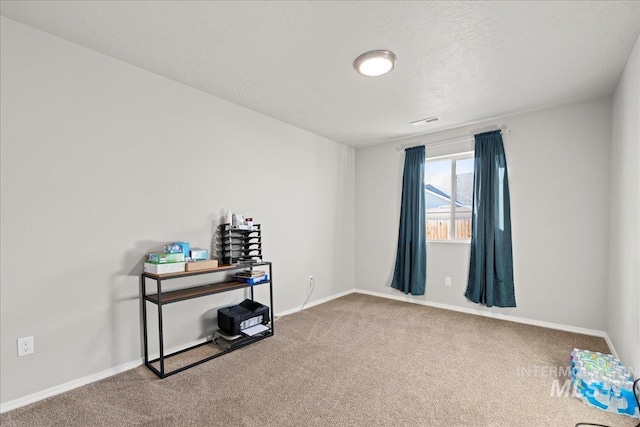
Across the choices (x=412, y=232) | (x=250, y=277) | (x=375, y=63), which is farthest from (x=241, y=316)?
(x=412, y=232)

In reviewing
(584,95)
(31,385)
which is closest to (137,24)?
(31,385)

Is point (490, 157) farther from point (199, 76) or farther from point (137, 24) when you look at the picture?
point (137, 24)

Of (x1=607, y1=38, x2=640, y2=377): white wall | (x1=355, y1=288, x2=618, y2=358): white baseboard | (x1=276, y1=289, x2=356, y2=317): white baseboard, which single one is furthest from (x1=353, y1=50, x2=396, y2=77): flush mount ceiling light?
(x1=355, y1=288, x2=618, y2=358): white baseboard

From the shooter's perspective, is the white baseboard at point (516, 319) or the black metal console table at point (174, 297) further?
the white baseboard at point (516, 319)

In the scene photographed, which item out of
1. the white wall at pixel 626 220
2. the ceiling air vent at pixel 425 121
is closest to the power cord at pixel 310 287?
the ceiling air vent at pixel 425 121

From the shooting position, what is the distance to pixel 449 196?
411 centimetres

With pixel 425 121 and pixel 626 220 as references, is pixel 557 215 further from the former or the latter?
pixel 425 121

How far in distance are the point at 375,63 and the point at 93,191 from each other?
2343 mm

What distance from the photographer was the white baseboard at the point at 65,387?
184 cm

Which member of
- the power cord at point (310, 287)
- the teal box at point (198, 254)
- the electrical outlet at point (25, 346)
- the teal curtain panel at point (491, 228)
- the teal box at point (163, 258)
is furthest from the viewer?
the power cord at point (310, 287)

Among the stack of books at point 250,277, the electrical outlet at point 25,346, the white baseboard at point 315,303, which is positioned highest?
the stack of books at point 250,277

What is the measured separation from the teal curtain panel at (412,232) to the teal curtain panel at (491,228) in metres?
0.67

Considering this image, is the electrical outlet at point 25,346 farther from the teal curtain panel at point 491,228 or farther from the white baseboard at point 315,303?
the teal curtain panel at point 491,228

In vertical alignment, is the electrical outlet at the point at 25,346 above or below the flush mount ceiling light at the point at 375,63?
below
